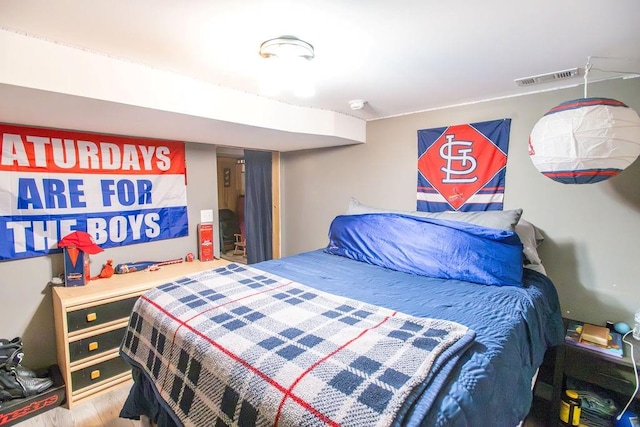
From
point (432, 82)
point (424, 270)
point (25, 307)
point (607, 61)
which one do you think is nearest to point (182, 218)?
point (25, 307)

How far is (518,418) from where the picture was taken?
112 centimetres

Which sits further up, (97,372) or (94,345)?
(94,345)

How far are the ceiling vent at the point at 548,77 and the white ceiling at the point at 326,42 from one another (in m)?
0.06

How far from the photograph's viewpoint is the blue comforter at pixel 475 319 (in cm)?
87

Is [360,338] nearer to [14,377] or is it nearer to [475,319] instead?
[475,319]

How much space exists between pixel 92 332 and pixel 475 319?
7.73 feet

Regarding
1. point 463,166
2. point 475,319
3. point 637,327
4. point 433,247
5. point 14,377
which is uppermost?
point 463,166

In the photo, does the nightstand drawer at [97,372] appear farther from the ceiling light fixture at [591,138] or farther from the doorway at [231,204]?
the ceiling light fixture at [591,138]

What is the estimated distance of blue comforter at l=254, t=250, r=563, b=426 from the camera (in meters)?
0.87

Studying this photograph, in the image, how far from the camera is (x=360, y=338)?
107 cm

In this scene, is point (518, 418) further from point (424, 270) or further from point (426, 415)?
point (424, 270)

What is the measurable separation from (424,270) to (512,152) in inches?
44.6

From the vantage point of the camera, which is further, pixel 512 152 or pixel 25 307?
pixel 512 152

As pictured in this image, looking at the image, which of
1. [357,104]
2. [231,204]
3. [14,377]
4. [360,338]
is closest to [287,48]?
[357,104]
